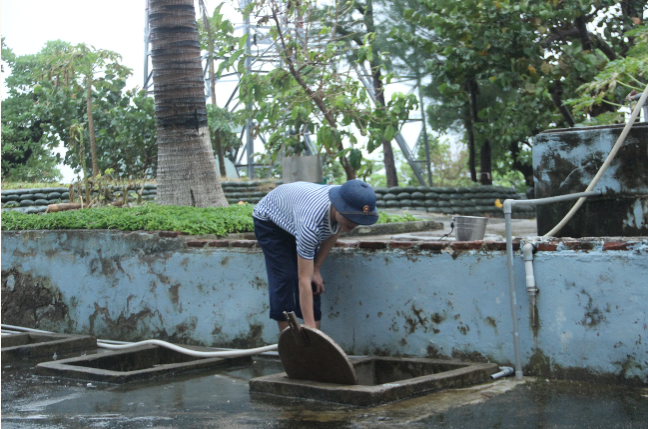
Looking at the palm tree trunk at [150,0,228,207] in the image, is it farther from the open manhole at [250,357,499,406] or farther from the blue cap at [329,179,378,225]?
the blue cap at [329,179,378,225]

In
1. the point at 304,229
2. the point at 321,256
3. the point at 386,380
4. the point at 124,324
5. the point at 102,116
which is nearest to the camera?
the point at 304,229

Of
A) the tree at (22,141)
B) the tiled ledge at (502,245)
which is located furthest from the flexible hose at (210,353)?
the tree at (22,141)

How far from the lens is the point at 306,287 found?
13.2ft

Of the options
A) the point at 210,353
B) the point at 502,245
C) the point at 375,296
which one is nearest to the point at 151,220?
the point at 210,353

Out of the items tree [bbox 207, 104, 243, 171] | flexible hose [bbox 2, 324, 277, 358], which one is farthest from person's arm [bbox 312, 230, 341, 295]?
tree [bbox 207, 104, 243, 171]

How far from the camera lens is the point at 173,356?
213 inches

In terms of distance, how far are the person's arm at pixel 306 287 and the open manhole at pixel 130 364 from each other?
1.19 metres

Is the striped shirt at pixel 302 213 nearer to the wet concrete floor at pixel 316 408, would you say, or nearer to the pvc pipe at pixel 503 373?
the wet concrete floor at pixel 316 408

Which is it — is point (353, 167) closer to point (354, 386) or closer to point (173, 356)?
point (173, 356)

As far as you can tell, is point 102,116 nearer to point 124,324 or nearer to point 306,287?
point 124,324

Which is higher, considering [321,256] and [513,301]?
[321,256]

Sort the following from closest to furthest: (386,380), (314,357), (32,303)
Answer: (314,357)
(386,380)
(32,303)

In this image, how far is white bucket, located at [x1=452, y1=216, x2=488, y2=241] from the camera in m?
4.87

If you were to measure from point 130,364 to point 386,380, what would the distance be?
6.62 feet
